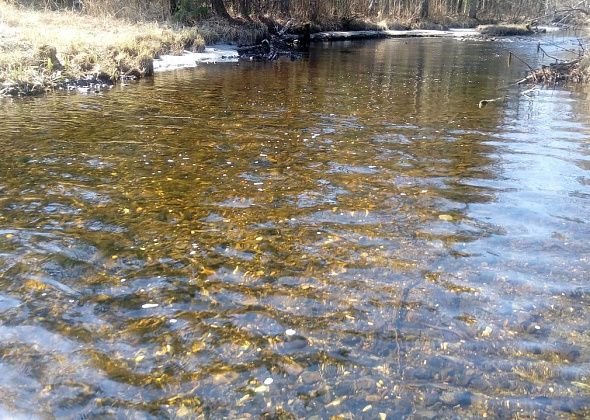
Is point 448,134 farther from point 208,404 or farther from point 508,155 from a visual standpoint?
point 208,404

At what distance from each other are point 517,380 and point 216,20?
95.9 ft

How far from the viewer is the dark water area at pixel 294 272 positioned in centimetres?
327

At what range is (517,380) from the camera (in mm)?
3322

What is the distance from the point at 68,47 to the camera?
1581cm

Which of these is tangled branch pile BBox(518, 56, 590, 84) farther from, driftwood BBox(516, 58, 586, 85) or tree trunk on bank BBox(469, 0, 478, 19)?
tree trunk on bank BBox(469, 0, 478, 19)

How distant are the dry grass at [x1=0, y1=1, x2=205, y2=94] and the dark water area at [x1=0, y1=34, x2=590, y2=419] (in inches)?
205

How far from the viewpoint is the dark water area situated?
3268mm

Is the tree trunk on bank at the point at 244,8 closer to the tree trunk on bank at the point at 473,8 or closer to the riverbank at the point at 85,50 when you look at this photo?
the riverbank at the point at 85,50

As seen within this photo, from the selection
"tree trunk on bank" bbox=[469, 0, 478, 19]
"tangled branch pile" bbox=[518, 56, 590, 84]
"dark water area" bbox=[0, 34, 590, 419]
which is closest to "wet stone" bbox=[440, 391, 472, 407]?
"dark water area" bbox=[0, 34, 590, 419]

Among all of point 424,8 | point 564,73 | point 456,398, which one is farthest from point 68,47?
point 424,8

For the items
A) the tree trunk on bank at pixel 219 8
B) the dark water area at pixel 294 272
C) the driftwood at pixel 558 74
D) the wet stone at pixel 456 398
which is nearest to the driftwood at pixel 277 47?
the tree trunk on bank at pixel 219 8

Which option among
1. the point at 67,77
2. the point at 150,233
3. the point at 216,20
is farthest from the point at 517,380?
the point at 216,20

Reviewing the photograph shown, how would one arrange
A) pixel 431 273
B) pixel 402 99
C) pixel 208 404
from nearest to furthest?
pixel 208 404 < pixel 431 273 < pixel 402 99

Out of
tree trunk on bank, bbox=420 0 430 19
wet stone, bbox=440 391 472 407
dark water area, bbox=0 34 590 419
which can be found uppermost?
tree trunk on bank, bbox=420 0 430 19
